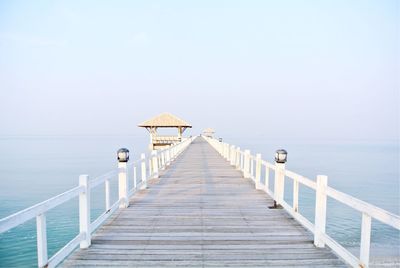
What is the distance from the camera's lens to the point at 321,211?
4391mm

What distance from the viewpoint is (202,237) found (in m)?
4.84

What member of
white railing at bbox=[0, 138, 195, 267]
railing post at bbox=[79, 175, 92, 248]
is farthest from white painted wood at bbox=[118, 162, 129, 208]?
railing post at bbox=[79, 175, 92, 248]

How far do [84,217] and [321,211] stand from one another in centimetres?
350

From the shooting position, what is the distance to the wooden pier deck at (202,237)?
397 centimetres

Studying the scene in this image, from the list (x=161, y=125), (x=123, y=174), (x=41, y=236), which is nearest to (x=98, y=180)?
(x=123, y=174)

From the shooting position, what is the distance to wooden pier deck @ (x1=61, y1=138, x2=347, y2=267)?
156 inches

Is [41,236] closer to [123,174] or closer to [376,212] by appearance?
[123,174]

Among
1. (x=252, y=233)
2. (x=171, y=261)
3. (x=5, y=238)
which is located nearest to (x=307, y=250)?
(x=252, y=233)

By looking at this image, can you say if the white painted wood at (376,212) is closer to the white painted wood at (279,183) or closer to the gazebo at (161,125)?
the white painted wood at (279,183)

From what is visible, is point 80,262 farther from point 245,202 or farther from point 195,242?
point 245,202

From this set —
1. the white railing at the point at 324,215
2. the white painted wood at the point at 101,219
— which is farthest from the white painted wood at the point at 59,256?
the white railing at the point at 324,215

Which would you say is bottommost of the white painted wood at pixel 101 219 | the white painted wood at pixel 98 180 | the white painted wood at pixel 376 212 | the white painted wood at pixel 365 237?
the white painted wood at pixel 101 219

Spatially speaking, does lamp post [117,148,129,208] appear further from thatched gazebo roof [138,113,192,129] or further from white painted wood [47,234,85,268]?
thatched gazebo roof [138,113,192,129]

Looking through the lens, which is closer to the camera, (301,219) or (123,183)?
(301,219)
